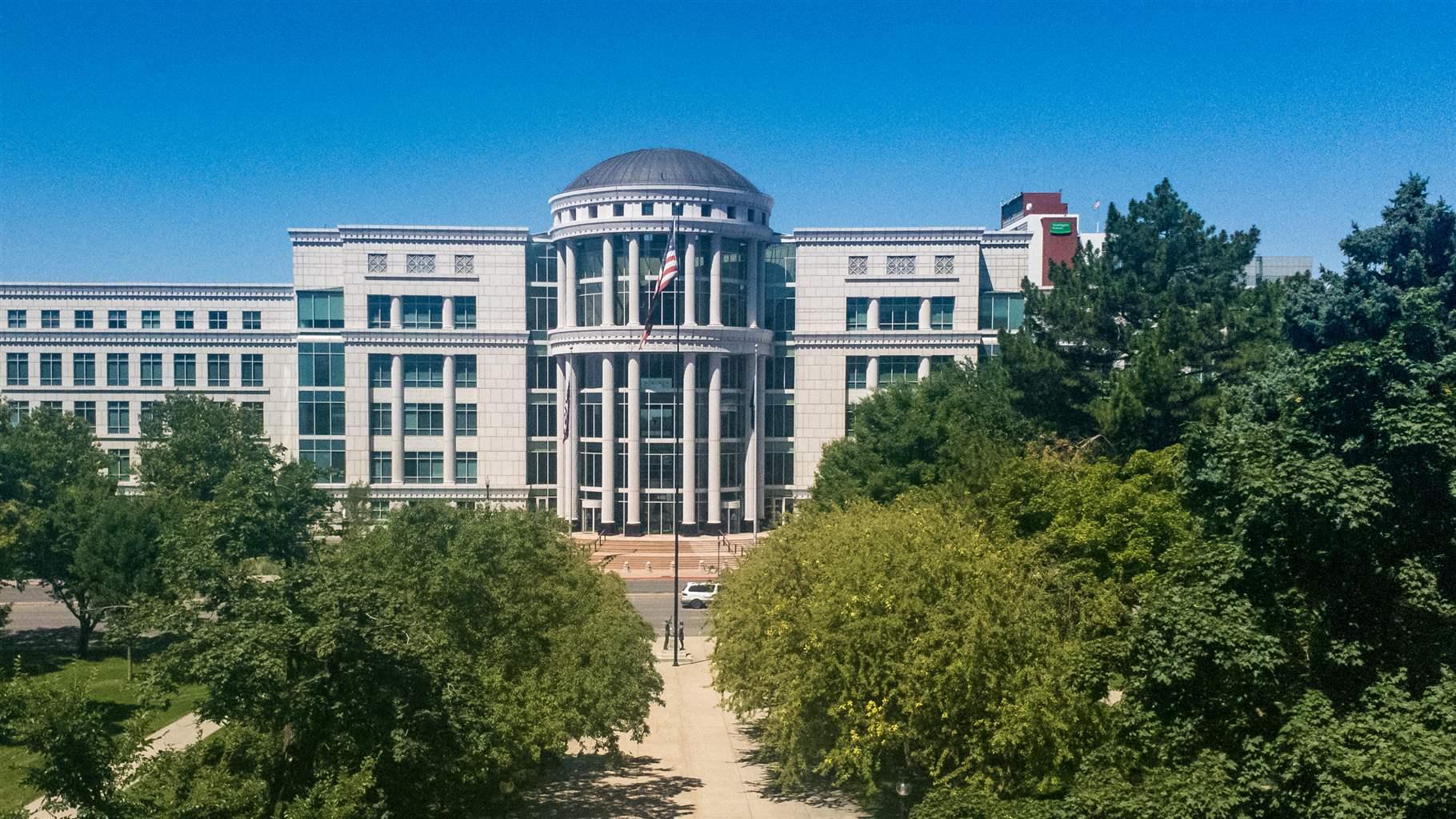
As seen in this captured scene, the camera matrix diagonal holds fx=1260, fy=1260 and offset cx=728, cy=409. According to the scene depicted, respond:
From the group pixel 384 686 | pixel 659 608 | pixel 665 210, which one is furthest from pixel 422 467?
pixel 384 686

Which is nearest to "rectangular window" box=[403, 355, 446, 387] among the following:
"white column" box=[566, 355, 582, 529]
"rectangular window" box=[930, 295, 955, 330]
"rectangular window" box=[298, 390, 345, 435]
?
"rectangular window" box=[298, 390, 345, 435]

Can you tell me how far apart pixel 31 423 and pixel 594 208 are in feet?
108

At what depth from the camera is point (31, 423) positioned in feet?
192

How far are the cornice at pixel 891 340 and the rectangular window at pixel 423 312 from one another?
22692 millimetres

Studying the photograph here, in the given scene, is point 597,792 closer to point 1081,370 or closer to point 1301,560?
point 1301,560

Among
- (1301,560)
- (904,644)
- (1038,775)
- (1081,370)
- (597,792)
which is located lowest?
(597,792)

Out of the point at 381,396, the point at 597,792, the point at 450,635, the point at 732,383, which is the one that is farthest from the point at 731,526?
the point at 450,635

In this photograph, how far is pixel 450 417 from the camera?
263 ft

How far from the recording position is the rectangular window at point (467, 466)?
81062 millimetres

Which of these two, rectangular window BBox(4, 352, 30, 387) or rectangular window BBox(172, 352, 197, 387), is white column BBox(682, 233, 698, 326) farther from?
rectangular window BBox(4, 352, 30, 387)

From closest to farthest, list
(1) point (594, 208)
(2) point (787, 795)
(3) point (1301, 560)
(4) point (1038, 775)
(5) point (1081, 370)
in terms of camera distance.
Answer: (3) point (1301, 560), (4) point (1038, 775), (2) point (787, 795), (5) point (1081, 370), (1) point (594, 208)

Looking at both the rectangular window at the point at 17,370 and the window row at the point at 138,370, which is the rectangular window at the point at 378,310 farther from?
the rectangular window at the point at 17,370

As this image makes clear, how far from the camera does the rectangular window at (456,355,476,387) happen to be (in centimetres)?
8050

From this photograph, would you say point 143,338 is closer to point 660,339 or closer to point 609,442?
point 609,442
